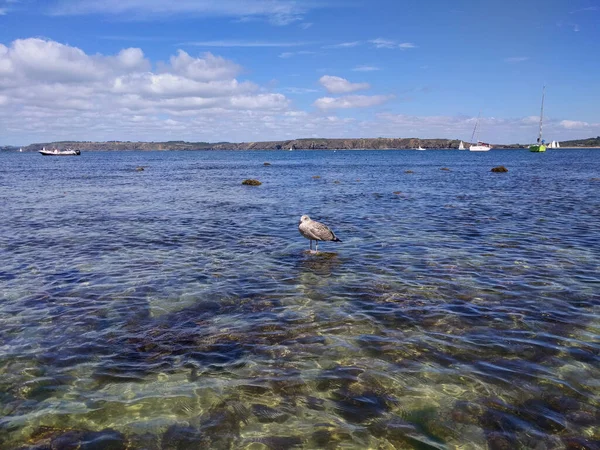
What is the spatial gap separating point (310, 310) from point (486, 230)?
47.2ft

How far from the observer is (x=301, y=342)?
9.23 meters

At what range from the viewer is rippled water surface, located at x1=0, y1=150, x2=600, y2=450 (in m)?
6.46

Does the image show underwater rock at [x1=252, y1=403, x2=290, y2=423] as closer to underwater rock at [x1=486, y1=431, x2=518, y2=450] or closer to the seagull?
underwater rock at [x1=486, y1=431, x2=518, y2=450]

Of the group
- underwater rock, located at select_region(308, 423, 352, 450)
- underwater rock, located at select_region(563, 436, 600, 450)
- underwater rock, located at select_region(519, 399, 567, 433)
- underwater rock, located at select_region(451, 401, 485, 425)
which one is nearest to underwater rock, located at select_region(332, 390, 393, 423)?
underwater rock, located at select_region(308, 423, 352, 450)

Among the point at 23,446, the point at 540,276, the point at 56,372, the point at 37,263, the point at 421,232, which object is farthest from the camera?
the point at 421,232

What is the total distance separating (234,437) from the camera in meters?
6.27

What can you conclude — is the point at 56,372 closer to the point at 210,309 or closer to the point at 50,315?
the point at 50,315

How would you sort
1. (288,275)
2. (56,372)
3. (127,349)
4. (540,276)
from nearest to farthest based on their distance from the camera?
1. (56,372)
2. (127,349)
3. (540,276)
4. (288,275)

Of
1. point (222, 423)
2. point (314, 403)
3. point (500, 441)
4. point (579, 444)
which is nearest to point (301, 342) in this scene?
point (314, 403)

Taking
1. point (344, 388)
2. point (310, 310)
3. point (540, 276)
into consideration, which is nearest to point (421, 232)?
point (540, 276)

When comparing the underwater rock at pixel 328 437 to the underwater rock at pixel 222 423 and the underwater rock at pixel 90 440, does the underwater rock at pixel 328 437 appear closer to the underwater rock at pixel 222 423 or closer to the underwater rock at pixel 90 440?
the underwater rock at pixel 222 423

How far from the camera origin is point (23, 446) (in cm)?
605

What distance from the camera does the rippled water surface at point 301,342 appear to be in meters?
6.46

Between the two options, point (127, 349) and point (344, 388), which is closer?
point (344, 388)
